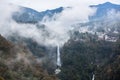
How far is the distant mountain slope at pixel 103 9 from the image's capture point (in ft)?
558

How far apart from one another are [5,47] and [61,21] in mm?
119966

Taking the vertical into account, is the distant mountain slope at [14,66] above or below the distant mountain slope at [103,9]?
below

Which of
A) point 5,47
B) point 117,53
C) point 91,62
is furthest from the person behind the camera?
point 91,62

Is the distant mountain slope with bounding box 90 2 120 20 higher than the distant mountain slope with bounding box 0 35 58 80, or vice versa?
the distant mountain slope with bounding box 90 2 120 20

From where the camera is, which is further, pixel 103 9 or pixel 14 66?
pixel 103 9

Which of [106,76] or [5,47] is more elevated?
[5,47]

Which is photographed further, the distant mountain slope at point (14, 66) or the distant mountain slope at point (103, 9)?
the distant mountain slope at point (103, 9)

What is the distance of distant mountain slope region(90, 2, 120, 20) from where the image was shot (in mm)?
169950

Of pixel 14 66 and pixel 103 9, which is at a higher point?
pixel 103 9

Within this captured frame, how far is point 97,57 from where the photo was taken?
71188 mm

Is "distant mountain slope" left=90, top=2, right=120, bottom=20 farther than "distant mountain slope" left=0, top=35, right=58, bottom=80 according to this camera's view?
Yes

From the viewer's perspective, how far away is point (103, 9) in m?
173

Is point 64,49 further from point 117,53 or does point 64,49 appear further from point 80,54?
point 117,53

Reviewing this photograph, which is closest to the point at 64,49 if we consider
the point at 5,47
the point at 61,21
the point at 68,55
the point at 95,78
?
the point at 68,55
